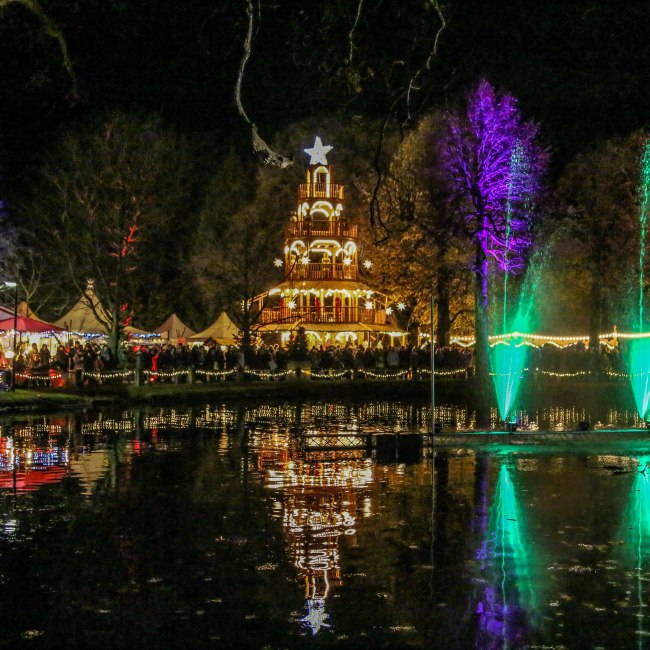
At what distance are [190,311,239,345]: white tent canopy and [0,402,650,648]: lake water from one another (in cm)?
3540

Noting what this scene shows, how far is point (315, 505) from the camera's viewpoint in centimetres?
1434

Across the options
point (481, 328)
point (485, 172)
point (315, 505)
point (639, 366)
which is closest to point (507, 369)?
point (639, 366)

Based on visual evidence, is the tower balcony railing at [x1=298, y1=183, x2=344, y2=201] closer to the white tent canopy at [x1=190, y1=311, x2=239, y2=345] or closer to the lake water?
the white tent canopy at [x1=190, y1=311, x2=239, y2=345]

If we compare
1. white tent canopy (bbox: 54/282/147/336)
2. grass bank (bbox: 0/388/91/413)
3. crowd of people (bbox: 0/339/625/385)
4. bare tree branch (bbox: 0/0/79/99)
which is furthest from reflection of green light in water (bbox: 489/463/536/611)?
white tent canopy (bbox: 54/282/147/336)

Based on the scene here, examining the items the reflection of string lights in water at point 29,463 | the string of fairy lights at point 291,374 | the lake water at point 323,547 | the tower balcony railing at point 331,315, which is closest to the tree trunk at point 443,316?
the tower balcony railing at point 331,315

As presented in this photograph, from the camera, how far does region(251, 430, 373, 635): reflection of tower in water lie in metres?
9.75

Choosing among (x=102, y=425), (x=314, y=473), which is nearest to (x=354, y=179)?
(x=102, y=425)

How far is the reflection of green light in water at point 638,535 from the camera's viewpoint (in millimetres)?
9488

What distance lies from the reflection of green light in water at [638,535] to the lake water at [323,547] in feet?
0.11

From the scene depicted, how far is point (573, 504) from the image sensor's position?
47.7 ft

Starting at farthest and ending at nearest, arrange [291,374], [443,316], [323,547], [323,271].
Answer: [323,271] → [443,316] → [291,374] → [323,547]

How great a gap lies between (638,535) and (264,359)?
3764 centimetres

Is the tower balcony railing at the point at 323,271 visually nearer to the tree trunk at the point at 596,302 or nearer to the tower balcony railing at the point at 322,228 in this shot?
the tower balcony railing at the point at 322,228

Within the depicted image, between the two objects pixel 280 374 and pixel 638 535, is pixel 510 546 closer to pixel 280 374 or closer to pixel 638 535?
pixel 638 535
